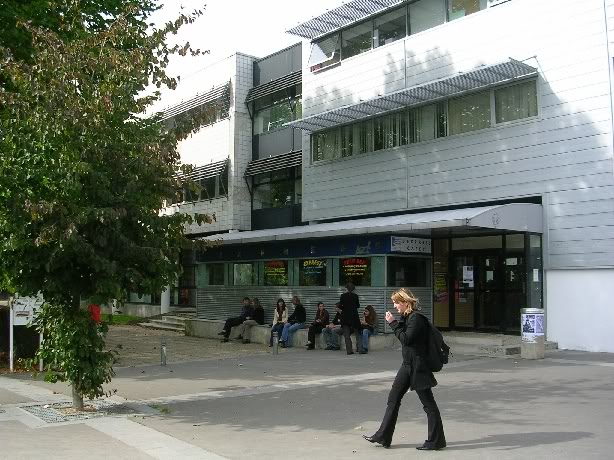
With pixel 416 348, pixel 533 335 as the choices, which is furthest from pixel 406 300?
pixel 533 335

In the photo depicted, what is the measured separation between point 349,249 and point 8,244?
12.1 metres

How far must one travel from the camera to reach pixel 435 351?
7.33 metres

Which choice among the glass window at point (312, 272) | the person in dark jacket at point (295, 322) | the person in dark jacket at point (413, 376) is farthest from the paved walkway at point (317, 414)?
the glass window at point (312, 272)

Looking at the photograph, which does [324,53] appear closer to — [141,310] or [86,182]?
[141,310]

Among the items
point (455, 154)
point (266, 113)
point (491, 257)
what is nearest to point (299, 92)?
point (266, 113)

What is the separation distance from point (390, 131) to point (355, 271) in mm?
4972

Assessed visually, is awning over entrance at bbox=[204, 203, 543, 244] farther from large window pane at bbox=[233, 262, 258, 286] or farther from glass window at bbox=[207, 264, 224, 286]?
glass window at bbox=[207, 264, 224, 286]

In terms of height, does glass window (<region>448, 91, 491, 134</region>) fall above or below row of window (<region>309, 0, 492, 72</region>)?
below

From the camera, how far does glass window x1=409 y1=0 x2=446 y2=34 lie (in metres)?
20.8

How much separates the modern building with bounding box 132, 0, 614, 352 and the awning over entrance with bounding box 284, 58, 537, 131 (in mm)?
60

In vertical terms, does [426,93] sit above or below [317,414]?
above

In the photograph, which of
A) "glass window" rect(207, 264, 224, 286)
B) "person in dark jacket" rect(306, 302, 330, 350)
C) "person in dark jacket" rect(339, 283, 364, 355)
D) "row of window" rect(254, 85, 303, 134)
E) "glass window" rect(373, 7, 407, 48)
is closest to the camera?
"person in dark jacket" rect(339, 283, 364, 355)

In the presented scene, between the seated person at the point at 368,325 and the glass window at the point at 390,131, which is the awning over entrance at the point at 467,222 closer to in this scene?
the seated person at the point at 368,325

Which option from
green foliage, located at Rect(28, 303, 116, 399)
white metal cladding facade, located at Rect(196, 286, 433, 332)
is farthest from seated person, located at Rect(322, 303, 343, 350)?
green foliage, located at Rect(28, 303, 116, 399)
